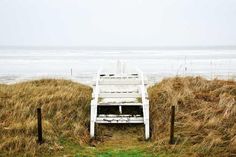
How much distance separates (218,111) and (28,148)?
5151mm

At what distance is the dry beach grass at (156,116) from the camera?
8.20m

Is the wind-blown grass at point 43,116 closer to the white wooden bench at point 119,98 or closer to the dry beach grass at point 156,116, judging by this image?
the dry beach grass at point 156,116

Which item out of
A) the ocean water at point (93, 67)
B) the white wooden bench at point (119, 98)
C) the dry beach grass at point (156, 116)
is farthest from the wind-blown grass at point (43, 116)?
the ocean water at point (93, 67)

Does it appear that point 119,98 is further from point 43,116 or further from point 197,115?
point 197,115

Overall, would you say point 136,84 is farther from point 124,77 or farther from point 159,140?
point 159,140

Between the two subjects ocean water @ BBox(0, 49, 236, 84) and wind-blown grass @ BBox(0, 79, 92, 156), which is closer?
wind-blown grass @ BBox(0, 79, 92, 156)

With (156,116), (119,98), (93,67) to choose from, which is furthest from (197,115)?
(93,67)

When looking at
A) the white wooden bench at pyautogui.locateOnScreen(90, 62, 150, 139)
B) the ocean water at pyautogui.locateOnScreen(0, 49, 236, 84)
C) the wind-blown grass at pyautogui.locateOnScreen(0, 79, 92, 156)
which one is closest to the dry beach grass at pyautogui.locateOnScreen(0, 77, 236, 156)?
the wind-blown grass at pyautogui.locateOnScreen(0, 79, 92, 156)

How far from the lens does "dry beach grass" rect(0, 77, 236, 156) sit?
26.9 feet

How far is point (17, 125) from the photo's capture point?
8.90 meters

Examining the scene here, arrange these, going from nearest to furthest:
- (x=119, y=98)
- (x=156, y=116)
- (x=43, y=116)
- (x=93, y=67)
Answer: (x=43, y=116)
(x=156, y=116)
(x=119, y=98)
(x=93, y=67)

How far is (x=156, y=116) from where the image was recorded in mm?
10367

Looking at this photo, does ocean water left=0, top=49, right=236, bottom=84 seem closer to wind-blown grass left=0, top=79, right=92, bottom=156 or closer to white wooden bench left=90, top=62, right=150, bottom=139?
white wooden bench left=90, top=62, right=150, bottom=139

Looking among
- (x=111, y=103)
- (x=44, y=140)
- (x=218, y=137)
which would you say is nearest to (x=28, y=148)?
(x=44, y=140)
